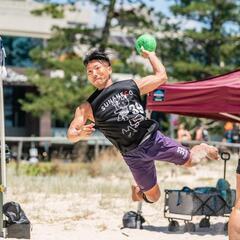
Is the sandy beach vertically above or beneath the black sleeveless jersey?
beneath

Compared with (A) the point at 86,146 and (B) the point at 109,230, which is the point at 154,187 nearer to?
(B) the point at 109,230

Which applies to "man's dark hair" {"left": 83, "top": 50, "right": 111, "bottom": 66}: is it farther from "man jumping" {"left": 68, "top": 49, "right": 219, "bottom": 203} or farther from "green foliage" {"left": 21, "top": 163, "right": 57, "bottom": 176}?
"green foliage" {"left": 21, "top": 163, "right": 57, "bottom": 176}

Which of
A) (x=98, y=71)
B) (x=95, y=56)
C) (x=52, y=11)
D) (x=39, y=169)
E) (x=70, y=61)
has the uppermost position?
(x=52, y=11)

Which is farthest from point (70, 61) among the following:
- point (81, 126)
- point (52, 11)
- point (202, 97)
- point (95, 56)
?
point (81, 126)

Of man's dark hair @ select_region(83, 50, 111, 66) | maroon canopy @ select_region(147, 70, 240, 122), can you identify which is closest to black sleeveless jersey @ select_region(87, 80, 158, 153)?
man's dark hair @ select_region(83, 50, 111, 66)

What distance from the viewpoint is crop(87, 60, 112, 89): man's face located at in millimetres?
6305

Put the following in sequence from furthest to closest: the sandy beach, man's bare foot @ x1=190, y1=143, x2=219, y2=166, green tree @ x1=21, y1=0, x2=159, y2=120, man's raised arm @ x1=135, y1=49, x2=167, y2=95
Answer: green tree @ x1=21, y1=0, x2=159, y2=120
the sandy beach
man's bare foot @ x1=190, y1=143, x2=219, y2=166
man's raised arm @ x1=135, y1=49, x2=167, y2=95

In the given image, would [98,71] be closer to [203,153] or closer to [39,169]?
[203,153]

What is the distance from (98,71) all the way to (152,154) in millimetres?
975

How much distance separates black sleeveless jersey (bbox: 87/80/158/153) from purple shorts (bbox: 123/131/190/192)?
72mm

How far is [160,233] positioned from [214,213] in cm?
78

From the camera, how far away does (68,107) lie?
23.0 metres

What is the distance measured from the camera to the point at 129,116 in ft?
20.9

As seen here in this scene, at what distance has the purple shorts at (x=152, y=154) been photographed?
252 inches
